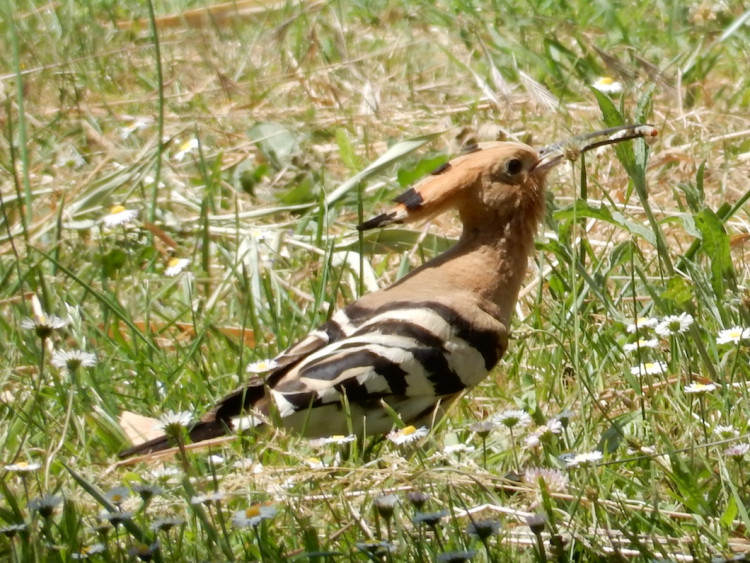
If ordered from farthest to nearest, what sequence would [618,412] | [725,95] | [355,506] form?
[725,95] → [618,412] → [355,506]

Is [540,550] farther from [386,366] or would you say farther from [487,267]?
[487,267]

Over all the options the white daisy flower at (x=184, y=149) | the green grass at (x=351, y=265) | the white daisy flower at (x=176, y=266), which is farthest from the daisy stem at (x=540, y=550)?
the white daisy flower at (x=184, y=149)

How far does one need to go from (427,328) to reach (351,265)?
2.40 ft

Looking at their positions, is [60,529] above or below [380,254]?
above

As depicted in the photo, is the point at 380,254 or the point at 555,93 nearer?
the point at 380,254

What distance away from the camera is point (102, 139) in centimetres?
392

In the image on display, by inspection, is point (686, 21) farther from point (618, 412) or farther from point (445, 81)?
point (618, 412)

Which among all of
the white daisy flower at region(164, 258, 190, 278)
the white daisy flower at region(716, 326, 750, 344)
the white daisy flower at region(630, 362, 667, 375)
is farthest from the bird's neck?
the white daisy flower at region(164, 258, 190, 278)

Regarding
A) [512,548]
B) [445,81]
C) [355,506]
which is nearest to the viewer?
[512,548]

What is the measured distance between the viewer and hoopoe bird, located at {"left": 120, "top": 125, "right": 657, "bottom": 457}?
220 centimetres

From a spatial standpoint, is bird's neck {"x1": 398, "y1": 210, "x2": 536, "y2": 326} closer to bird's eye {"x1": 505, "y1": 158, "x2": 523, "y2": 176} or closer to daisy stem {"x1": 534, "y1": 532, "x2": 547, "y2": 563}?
bird's eye {"x1": 505, "y1": 158, "x2": 523, "y2": 176}

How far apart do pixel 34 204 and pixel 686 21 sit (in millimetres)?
2208

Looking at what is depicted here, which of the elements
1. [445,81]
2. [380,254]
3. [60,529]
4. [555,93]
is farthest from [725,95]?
[60,529]

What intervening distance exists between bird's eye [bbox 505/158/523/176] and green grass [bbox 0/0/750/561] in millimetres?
114
